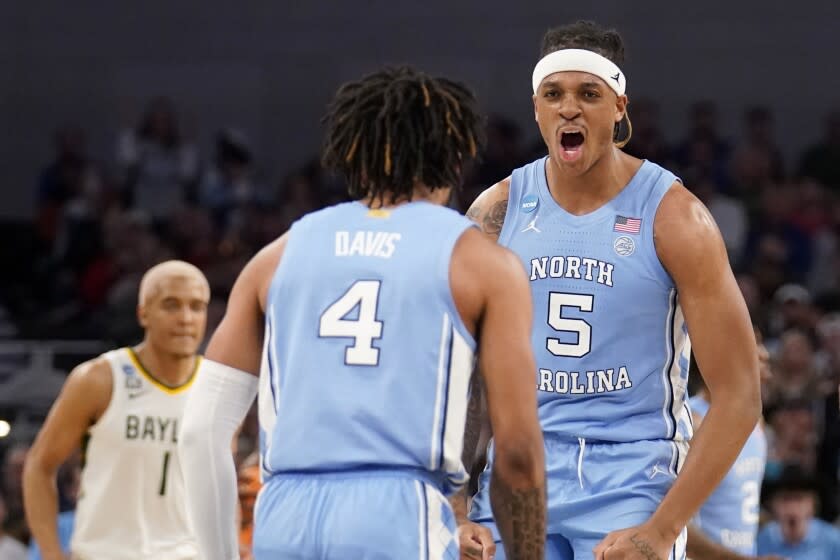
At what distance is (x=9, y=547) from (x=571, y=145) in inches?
219

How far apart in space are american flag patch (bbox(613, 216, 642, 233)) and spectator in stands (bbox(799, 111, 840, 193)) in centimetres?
876

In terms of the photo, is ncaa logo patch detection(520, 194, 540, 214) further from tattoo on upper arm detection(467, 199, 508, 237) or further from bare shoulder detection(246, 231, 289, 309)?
bare shoulder detection(246, 231, 289, 309)

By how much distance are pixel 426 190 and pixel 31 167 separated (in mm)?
11103

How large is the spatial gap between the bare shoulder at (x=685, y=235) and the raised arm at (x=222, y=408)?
46.7 inches

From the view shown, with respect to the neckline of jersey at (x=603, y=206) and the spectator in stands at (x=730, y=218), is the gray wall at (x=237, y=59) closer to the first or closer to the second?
the spectator in stands at (x=730, y=218)

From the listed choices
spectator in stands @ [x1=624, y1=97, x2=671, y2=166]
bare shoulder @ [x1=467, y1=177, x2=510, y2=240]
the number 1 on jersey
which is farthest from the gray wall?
bare shoulder @ [x1=467, y1=177, x2=510, y2=240]

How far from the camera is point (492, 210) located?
14.6 feet

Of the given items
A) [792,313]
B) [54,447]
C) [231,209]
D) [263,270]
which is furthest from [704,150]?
[263,270]

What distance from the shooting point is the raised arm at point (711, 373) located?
3926 millimetres

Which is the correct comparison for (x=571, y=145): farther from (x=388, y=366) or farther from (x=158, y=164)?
(x=158, y=164)

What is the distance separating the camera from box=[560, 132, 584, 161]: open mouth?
4.23 meters

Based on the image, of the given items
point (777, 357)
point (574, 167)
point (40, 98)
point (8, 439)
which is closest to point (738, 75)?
point (777, 357)

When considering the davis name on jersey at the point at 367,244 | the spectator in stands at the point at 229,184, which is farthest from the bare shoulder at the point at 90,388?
the spectator in stands at the point at 229,184

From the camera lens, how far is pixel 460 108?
341cm
